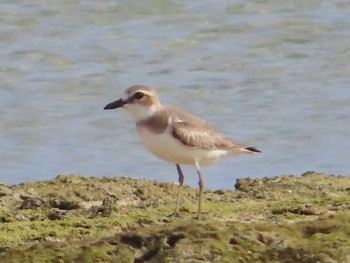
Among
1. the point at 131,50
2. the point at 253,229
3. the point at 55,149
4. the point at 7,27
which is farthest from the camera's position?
the point at 7,27

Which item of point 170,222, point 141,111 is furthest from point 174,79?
point 170,222

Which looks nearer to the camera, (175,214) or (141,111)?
(175,214)

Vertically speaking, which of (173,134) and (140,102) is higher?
(140,102)

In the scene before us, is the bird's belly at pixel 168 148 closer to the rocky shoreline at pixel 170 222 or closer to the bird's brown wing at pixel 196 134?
the bird's brown wing at pixel 196 134

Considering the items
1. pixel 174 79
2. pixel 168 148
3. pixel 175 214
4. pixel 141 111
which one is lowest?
pixel 174 79

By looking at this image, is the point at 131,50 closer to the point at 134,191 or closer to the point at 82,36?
the point at 82,36

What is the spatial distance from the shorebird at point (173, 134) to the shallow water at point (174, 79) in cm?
231

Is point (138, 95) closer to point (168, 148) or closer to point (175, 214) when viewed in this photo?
point (168, 148)

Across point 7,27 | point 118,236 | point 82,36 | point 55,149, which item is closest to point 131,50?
point 82,36

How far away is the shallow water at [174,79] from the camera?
12203 millimetres

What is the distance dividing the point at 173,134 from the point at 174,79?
681 centimetres

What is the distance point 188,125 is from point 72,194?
1210 millimetres

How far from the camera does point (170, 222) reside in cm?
748

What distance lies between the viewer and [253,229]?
20.0 feet
